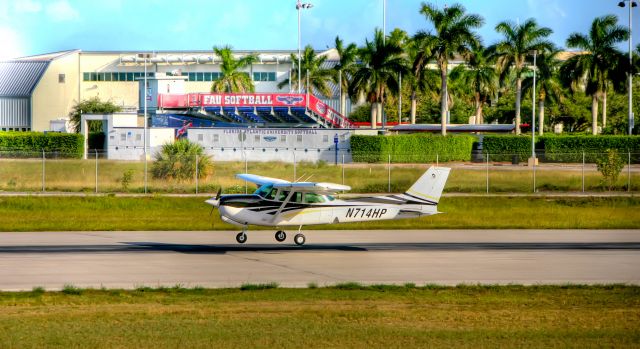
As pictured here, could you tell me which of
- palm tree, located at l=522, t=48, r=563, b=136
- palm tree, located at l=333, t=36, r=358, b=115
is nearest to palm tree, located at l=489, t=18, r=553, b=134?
palm tree, located at l=522, t=48, r=563, b=136

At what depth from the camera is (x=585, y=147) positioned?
80.9 metres

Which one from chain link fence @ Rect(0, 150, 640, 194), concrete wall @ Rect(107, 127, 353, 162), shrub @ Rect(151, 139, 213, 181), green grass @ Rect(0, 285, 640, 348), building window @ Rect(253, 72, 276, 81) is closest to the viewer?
green grass @ Rect(0, 285, 640, 348)

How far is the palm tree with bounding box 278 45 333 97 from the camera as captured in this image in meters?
109

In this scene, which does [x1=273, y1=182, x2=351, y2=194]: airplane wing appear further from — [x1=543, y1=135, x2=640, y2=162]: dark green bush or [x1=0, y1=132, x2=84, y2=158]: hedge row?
[x1=0, y1=132, x2=84, y2=158]: hedge row

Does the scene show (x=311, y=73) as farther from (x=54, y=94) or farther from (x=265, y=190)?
(x=265, y=190)

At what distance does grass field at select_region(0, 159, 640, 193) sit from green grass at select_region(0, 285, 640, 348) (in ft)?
87.8

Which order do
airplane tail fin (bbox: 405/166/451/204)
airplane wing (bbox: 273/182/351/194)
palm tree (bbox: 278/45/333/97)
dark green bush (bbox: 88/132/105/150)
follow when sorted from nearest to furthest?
airplane wing (bbox: 273/182/351/194) → airplane tail fin (bbox: 405/166/451/204) → dark green bush (bbox: 88/132/105/150) → palm tree (bbox: 278/45/333/97)

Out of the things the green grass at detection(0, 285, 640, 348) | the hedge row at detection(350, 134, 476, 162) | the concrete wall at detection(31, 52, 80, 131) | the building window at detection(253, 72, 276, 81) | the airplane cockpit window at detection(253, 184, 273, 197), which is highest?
the building window at detection(253, 72, 276, 81)

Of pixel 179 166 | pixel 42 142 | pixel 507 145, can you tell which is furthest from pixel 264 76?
pixel 179 166

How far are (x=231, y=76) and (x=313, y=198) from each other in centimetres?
7523

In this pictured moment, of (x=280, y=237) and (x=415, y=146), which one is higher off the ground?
(x=415, y=146)

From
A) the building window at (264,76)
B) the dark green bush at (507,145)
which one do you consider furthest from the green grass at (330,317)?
the building window at (264,76)

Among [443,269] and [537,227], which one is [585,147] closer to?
[537,227]

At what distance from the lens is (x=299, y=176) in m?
56.6
